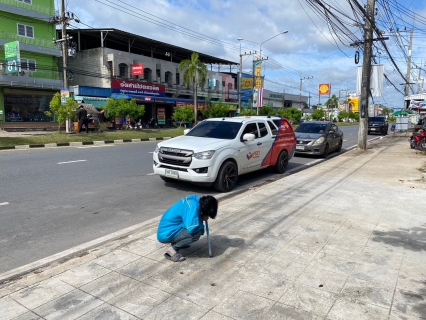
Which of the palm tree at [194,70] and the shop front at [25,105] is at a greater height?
the palm tree at [194,70]

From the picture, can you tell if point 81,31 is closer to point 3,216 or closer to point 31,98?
point 31,98

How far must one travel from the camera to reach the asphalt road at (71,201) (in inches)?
181

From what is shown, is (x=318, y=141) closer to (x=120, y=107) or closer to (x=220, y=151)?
(x=220, y=151)

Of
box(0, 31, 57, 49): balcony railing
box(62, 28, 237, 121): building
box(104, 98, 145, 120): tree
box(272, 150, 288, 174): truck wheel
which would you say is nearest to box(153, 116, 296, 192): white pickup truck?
box(272, 150, 288, 174): truck wheel

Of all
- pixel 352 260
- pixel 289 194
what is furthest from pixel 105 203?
pixel 352 260

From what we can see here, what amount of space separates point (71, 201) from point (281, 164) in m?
6.13

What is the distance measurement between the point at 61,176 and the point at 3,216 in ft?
11.4

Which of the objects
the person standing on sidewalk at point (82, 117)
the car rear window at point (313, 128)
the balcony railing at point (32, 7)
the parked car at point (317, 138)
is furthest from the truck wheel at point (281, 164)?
the balcony railing at point (32, 7)

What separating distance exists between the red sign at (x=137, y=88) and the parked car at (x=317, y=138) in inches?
948

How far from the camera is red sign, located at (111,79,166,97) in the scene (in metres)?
34.0

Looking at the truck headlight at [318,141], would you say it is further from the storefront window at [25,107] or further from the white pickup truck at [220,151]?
the storefront window at [25,107]

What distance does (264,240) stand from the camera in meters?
4.52

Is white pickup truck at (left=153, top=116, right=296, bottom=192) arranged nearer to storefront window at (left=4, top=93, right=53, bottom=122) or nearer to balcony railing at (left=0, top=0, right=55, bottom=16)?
storefront window at (left=4, top=93, right=53, bottom=122)

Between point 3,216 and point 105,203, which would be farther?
point 105,203
